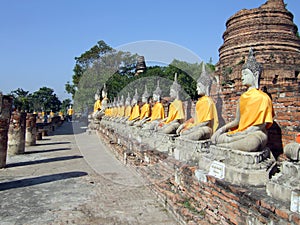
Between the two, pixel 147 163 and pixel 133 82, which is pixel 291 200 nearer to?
pixel 147 163

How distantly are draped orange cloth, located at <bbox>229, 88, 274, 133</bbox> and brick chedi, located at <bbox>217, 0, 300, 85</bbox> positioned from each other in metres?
10.5

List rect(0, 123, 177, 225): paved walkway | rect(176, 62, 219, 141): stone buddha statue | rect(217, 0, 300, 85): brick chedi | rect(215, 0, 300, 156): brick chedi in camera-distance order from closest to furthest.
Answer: rect(0, 123, 177, 225): paved walkway < rect(176, 62, 219, 141): stone buddha statue < rect(215, 0, 300, 156): brick chedi < rect(217, 0, 300, 85): brick chedi

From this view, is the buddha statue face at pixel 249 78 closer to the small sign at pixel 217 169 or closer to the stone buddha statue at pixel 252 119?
the stone buddha statue at pixel 252 119

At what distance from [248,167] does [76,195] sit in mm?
3739

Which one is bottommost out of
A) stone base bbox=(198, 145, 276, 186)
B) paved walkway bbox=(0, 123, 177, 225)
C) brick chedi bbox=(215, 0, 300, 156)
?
paved walkway bbox=(0, 123, 177, 225)

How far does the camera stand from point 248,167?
11.4 feet

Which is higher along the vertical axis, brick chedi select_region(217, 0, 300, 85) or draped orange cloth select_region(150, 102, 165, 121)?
brick chedi select_region(217, 0, 300, 85)

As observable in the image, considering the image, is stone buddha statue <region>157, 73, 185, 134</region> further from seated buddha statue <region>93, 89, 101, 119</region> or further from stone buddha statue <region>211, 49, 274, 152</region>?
seated buddha statue <region>93, 89, 101, 119</region>

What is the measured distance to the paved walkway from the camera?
4.68m

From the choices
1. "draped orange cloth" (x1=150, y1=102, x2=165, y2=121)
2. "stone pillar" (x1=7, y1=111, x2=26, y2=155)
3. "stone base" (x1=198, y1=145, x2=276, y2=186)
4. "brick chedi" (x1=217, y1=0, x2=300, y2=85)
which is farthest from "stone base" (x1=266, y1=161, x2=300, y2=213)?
"brick chedi" (x1=217, y1=0, x2=300, y2=85)

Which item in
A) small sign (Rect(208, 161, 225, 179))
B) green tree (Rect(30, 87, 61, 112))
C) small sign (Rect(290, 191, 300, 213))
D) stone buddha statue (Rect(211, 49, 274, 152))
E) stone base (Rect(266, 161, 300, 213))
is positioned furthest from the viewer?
green tree (Rect(30, 87, 61, 112))

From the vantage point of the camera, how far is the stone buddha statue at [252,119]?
140 inches

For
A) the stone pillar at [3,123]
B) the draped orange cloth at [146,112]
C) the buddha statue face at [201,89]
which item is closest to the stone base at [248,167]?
the buddha statue face at [201,89]

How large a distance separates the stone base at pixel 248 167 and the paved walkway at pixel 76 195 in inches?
57.4
